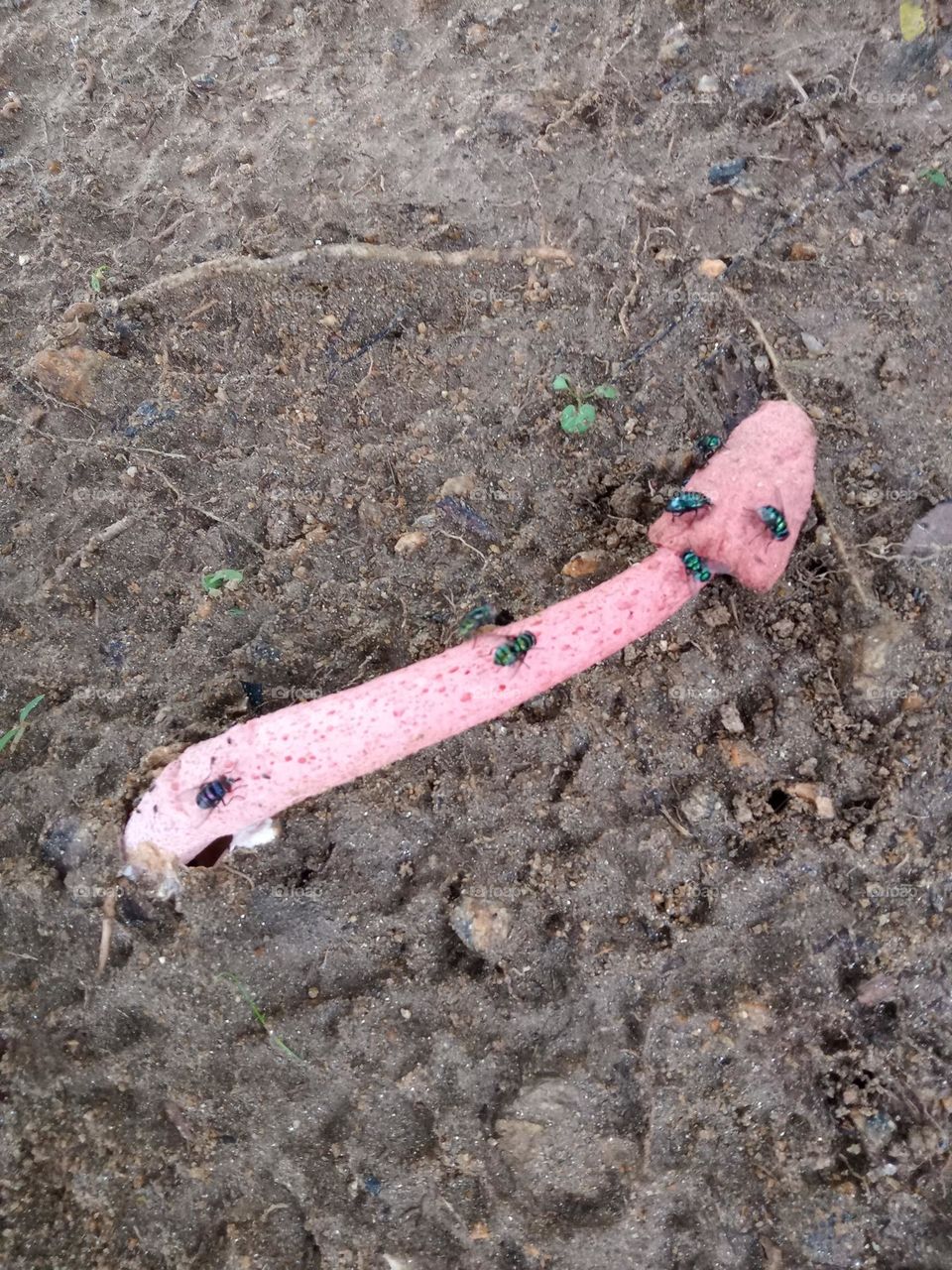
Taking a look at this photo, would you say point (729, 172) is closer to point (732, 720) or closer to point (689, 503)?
point (689, 503)

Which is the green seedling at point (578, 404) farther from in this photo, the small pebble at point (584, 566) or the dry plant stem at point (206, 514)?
the dry plant stem at point (206, 514)

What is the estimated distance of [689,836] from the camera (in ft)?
9.50

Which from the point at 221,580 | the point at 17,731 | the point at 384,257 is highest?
the point at 384,257

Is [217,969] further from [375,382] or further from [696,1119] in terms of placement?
[375,382]

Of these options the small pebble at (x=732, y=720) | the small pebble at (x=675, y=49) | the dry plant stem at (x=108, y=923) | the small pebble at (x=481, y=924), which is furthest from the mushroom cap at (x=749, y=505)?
the dry plant stem at (x=108, y=923)

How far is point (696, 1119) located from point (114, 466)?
3.56 m

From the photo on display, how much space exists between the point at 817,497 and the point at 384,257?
85.8 inches

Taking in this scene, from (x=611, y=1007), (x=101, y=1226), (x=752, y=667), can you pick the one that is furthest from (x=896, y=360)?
(x=101, y=1226)

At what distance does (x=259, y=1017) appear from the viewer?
283 centimetres

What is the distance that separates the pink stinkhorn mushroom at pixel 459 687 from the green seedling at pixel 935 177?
157 centimetres

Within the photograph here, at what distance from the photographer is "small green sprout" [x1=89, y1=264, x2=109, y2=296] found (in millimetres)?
3697

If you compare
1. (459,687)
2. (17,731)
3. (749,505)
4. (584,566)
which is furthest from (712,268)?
(17,731)

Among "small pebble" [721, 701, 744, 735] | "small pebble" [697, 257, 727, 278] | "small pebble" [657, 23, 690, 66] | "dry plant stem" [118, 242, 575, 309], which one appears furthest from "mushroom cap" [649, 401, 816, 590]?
"small pebble" [657, 23, 690, 66]

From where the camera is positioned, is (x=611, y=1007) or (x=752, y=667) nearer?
(x=611, y=1007)
